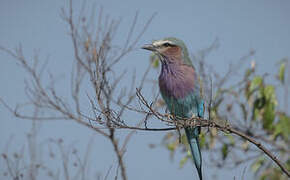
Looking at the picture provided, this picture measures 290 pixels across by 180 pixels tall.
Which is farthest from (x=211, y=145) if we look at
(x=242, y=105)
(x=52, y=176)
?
(x=52, y=176)

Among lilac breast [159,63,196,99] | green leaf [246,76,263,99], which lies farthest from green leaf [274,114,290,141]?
lilac breast [159,63,196,99]

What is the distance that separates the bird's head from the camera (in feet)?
12.0

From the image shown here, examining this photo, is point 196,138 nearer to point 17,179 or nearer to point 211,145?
point 211,145

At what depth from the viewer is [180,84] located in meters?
3.52

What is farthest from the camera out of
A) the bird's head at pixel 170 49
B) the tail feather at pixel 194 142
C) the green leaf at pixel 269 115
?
the green leaf at pixel 269 115

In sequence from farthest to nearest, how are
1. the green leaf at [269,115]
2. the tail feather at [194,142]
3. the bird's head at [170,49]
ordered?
the green leaf at [269,115] → the bird's head at [170,49] → the tail feather at [194,142]

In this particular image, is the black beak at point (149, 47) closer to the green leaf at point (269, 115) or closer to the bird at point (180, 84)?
the bird at point (180, 84)

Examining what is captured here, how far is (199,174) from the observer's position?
3412 mm

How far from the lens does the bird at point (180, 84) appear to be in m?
3.52

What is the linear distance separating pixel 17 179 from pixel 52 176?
1.18 ft

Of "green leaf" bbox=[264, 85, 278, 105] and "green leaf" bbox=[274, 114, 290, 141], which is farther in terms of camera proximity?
"green leaf" bbox=[264, 85, 278, 105]

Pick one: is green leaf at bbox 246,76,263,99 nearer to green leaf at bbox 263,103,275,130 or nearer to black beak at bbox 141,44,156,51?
green leaf at bbox 263,103,275,130

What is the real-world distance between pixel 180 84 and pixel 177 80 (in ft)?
0.14

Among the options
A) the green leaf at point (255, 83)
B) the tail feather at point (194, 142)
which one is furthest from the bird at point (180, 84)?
the green leaf at point (255, 83)
